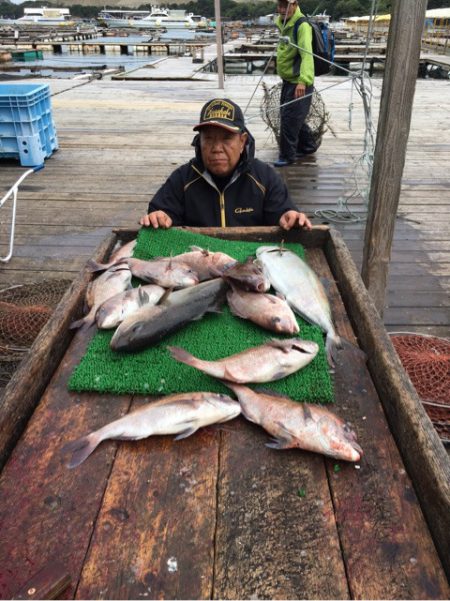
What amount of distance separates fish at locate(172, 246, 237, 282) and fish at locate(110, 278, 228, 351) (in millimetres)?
174

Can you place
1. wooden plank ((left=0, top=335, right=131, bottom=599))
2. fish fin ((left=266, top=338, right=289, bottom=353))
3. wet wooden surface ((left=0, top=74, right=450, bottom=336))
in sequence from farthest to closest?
wet wooden surface ((left=0, top=74, right=450, bottom=336))
fish fin ((left=266, top=338, right=289, bottom=353))
wooden plank ((left=0, top=335, right=131, bottom=599))

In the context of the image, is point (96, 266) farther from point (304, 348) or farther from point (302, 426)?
point (302, 426)

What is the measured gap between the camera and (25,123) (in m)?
6.99

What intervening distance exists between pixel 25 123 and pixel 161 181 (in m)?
2.23

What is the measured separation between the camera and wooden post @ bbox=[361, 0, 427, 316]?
287 cm

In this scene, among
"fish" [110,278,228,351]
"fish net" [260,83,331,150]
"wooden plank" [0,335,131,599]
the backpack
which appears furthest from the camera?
"fish net" [260,83,331,150]

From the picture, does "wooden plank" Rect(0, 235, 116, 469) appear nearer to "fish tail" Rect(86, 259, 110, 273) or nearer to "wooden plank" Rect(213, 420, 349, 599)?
"fish tail" Rect(86, 259, 110, 273)

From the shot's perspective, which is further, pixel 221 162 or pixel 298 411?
pixel 221 162

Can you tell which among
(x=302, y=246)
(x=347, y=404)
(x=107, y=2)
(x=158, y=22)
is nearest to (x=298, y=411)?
(x=347, y=404)

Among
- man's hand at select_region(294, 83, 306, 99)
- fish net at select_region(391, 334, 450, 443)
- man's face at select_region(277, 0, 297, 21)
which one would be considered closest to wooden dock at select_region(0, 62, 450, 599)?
fish net at select_region(391, 334, 450, 443)

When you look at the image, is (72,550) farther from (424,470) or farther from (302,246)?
(302,246)

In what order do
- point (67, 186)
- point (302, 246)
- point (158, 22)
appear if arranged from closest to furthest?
point (302, 246)
point (67, 186)
point (158, 22)

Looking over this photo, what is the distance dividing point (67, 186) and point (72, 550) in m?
6.24

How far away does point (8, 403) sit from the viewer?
155 cm
